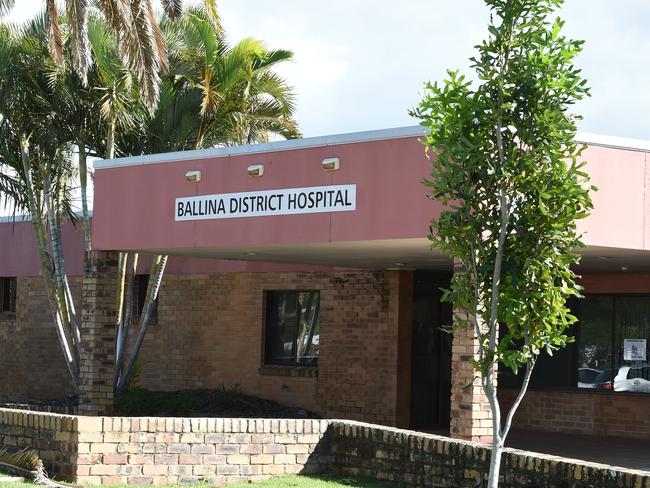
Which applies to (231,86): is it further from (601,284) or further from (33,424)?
(33,424)

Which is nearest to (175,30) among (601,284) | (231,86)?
(231,86)

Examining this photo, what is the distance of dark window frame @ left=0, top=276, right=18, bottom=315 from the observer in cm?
2722

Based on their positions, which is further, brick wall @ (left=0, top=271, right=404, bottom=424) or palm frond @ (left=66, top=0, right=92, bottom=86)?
brick wall @ (left=0, top=271, right=404, bottom=424)

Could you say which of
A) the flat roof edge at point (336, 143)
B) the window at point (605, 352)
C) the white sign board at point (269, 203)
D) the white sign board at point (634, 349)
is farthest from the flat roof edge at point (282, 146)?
the white sign board at point (634, 349)

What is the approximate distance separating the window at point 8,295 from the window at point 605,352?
40.3 ft

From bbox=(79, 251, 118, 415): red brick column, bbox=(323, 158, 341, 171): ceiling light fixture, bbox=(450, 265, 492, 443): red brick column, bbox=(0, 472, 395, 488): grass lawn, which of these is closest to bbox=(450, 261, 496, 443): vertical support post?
bbox=(450, 265, 492, 443): red brick column

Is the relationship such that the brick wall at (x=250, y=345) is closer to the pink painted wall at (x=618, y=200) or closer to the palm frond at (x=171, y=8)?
the palm frond at (x=171, y=8)

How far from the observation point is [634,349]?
61.8ft

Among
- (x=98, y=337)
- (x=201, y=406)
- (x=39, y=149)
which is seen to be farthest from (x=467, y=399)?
(x=39, y=149)

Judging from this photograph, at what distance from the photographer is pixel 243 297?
2231 centimetres

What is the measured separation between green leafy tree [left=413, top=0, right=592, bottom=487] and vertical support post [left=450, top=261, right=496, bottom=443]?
4.84m

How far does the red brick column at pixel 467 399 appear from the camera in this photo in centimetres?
1357

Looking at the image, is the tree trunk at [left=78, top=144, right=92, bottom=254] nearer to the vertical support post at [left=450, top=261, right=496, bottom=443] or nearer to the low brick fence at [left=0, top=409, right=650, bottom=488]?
the low brick fence at [left=0, top=409, right=650, bottom=488]

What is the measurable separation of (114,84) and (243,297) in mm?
4998
